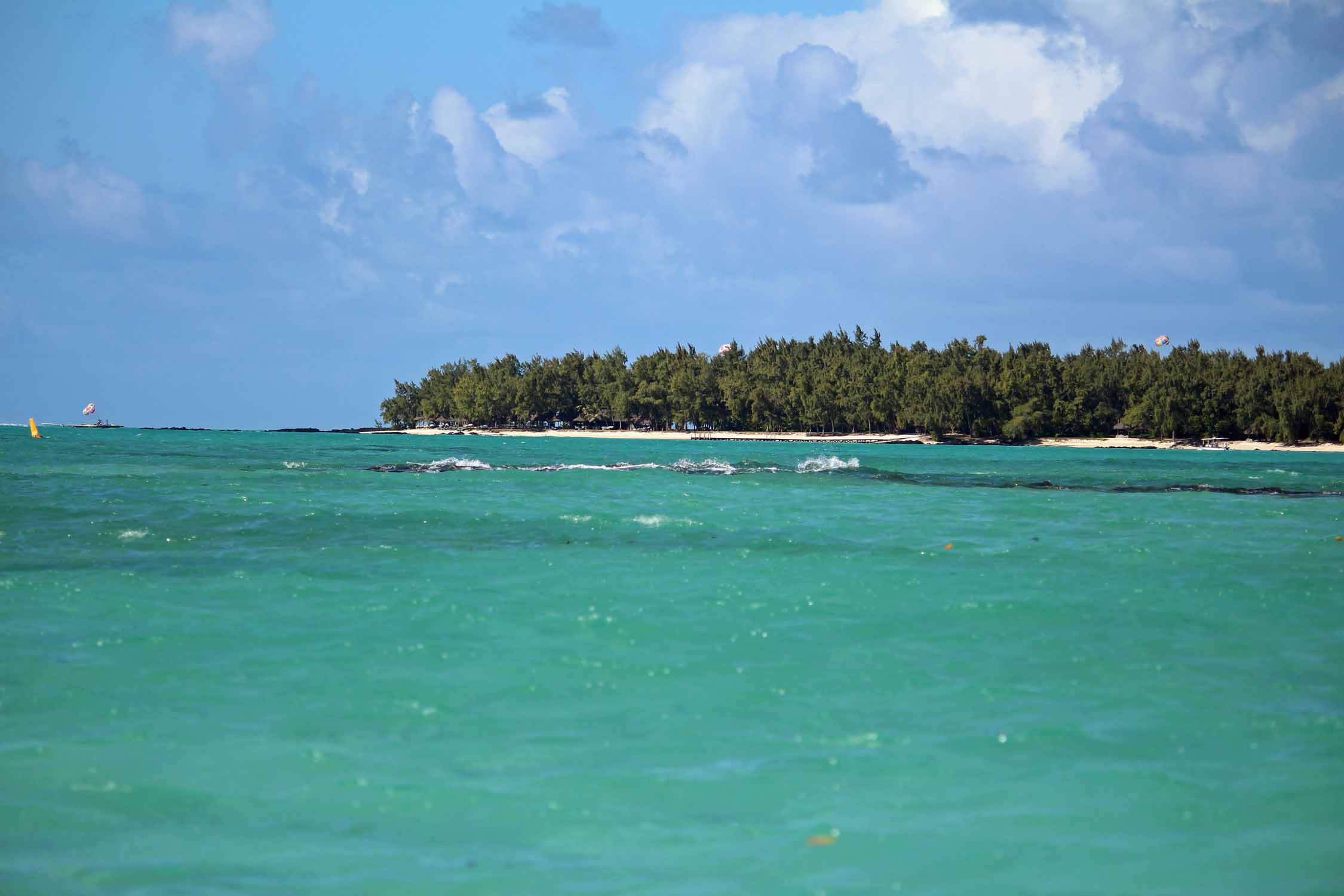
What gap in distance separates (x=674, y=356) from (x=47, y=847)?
18526cm

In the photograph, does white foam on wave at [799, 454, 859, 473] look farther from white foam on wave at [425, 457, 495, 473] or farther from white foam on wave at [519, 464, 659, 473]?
white foam on wave at [425, 457, 495, 473]

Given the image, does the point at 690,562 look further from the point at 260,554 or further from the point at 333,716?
the point at 333,716

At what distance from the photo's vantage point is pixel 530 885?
6930 millimetres

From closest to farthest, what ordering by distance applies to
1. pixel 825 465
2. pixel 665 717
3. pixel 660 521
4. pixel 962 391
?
1. pixel 665 717
2. pixel 660 521
3. pixel 825 465
4. pixel 962 391

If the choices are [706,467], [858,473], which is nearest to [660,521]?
[858,473]

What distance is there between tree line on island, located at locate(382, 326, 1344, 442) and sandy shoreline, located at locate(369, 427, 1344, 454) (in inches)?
54.5

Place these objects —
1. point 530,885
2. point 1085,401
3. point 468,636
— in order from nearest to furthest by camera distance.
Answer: point 530,885, point 468,636, point 1085,401

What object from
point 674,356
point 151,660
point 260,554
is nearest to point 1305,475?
point 260,554

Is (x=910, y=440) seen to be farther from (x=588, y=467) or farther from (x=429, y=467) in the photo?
(x=429, y=467)

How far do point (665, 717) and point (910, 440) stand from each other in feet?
499

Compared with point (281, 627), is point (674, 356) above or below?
above

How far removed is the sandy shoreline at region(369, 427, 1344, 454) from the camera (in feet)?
419

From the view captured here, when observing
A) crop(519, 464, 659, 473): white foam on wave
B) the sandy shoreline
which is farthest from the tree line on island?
crop(519, 464, 659, 473): white foam on wave

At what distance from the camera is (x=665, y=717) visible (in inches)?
405
